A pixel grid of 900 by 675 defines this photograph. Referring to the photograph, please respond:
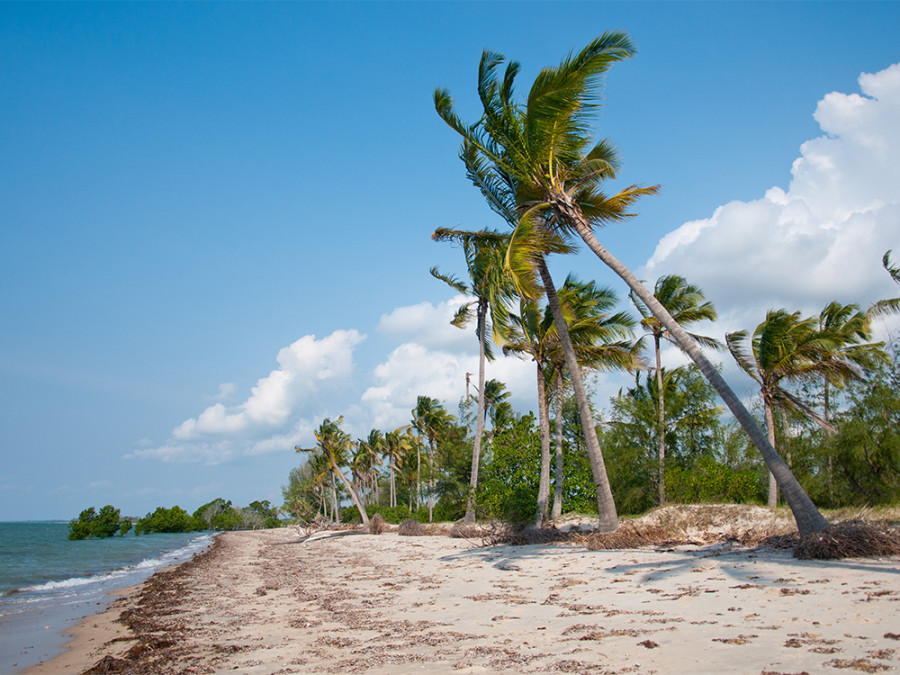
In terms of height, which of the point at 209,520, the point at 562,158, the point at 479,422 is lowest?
the point at 209,520

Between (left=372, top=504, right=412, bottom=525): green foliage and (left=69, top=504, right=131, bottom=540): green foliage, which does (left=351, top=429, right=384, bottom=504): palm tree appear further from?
(left=69, top=504, right=131, bottom=540): green foliage

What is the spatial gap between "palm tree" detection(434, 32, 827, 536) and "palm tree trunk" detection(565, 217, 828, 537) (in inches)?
0.8

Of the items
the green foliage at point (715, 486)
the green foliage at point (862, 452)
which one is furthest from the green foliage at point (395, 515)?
the green foliage at point (862, 452)

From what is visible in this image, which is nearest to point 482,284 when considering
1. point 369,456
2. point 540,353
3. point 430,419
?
point 540,353

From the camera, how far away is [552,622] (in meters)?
6.09

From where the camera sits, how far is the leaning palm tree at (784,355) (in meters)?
16.9

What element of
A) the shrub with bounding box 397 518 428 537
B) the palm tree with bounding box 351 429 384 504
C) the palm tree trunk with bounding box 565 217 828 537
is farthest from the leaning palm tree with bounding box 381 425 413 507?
the palm tree trunk with bounding box 565 217 828 537

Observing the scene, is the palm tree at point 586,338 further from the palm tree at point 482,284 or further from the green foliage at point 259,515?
the green foliage at point 259,515

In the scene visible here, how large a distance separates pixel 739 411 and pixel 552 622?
5334mm

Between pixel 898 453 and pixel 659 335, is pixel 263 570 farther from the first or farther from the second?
pixel 898 453

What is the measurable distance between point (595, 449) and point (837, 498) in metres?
10.6

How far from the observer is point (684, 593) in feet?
21.9

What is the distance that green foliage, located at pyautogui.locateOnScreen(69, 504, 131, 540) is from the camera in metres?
76.8

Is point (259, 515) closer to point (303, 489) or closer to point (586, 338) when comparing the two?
point (303, 489)
